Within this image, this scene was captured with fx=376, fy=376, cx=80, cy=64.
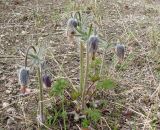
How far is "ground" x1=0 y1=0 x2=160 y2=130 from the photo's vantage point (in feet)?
6.96

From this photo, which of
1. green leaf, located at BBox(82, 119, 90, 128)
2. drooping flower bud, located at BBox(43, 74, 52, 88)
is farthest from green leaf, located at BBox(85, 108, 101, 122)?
drooping flower bud, located at BBox(43, 74, 52, 88)

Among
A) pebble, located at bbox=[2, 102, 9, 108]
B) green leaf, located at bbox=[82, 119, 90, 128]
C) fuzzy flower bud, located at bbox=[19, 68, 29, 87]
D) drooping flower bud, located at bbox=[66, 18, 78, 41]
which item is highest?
drooping flower bud, located at bbox=[66, 18, 78, 41]

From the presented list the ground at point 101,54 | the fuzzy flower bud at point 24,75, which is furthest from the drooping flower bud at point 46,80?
the ground at point 101,54

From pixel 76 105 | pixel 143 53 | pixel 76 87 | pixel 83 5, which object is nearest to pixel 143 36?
pixel 143 53

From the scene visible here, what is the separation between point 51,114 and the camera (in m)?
2.08

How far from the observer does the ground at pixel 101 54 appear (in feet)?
6.96

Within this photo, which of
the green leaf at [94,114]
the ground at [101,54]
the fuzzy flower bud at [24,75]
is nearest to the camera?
the fuzzy flower bud at [24,75]

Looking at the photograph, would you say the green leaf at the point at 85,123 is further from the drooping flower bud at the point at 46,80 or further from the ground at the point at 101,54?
the drooping flower bud at the point at 46,80

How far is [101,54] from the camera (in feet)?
9.05

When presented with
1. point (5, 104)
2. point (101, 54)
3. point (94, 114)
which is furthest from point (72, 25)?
point (101, 54)

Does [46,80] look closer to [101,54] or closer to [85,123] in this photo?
[85,123]

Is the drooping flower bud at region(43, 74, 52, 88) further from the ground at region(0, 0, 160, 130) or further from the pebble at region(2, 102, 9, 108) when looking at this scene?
the pebble at region(2, 102, 9, 108)

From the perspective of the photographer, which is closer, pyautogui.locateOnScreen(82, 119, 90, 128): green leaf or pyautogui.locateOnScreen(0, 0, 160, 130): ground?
pyautogui.locateOnScreen(82, 119, 90, 128): green leaf

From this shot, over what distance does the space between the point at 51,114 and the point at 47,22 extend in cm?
131
